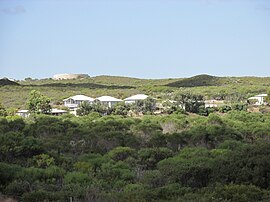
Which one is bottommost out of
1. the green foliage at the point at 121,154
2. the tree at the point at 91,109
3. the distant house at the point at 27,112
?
the distant house at the point at 27,112

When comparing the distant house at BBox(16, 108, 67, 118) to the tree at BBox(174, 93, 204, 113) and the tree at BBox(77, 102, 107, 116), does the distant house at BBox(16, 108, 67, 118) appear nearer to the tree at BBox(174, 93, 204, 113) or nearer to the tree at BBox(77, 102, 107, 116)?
the tree at BBox(77, 102, 107, 116)

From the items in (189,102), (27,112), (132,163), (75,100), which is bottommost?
(27,112)

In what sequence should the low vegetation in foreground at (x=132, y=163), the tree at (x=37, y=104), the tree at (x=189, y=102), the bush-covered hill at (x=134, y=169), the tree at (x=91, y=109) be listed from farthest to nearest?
the tree at (x=189, y=102)
the tree at (x=91, y=109)
the tree at (x=37, y=104)
the low vegetation in foreground at (x=132, y=163)
the bush-covered hill at (x=134, y=169)

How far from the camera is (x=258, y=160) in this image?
1286 cm

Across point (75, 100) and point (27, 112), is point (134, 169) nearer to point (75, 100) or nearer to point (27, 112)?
point (27, 112)

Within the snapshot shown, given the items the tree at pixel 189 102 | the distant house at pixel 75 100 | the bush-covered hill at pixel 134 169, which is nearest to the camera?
the bush-covered hill at pixel 134 169

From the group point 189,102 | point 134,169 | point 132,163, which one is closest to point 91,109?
point 189,102

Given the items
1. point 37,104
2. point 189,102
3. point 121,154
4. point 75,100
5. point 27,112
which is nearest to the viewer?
point 121,154

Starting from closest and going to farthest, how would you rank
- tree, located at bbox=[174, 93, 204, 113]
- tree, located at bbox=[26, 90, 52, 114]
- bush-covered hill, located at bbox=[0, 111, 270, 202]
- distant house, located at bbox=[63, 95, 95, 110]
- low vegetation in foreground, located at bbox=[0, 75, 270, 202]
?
bush-covered hill, located at bbox=[0, 111, 270, 202] < low vegetation in foreground, located at bbox=[0, 75, 270, 202] < tree, located at bbox=[26, 90, 52, 114] < tree, located at bbox=[174, 93, 204, 113] < distant house, located at bbox=[63, 95, 95, 110]

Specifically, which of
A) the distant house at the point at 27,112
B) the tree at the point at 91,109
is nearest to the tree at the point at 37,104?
the distant house at the point at 27,112

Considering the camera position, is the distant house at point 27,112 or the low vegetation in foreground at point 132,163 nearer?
the low vegetation in foreground at point 132,163

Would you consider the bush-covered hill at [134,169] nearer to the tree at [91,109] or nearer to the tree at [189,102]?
the tree at [91,109]

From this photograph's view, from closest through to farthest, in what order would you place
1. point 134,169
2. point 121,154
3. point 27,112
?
1. point 134,169
2. point 121,154
3. point 27,112

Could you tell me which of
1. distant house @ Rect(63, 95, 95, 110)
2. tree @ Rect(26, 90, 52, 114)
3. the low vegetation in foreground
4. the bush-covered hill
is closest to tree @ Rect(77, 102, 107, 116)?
tree @ Rect(26, 90, 52, 114)
